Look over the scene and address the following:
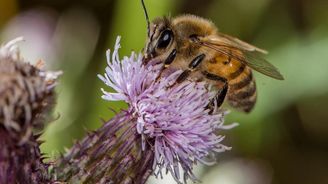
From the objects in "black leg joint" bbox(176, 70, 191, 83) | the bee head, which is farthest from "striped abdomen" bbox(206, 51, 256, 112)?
the bee head

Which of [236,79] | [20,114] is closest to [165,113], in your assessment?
[236,79]

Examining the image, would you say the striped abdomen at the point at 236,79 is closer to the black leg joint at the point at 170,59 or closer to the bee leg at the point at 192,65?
the bee leg at the point at 192,65

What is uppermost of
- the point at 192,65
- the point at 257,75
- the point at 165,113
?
the point at 257,75

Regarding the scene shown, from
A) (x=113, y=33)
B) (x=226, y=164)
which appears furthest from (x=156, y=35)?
(x=226, y=164)

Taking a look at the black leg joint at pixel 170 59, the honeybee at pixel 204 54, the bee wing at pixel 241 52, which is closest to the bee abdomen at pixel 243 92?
the honeybee at pixel 204 54

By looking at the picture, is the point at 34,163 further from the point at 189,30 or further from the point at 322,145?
the point at 322,145

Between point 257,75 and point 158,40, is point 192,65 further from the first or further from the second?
point 257,75
